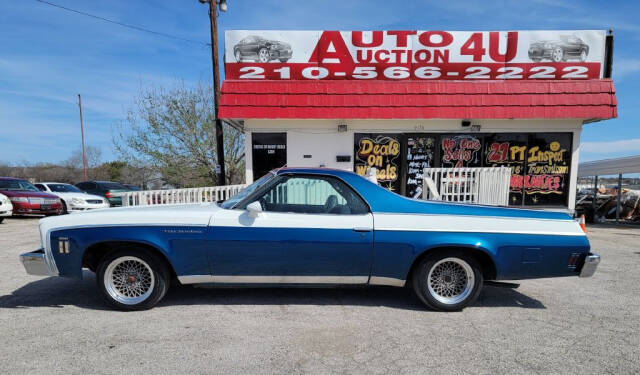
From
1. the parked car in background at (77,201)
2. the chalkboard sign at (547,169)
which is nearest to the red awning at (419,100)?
the chalkboard sign at (547,169)

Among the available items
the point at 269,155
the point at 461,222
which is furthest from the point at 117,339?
the point at 269,155

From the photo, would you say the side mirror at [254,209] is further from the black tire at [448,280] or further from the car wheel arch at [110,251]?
the black tire at [448,280]

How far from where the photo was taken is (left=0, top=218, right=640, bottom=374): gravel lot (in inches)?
94.7

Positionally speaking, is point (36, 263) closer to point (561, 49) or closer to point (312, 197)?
point (312, 197)

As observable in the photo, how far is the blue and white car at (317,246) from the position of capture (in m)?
3.18

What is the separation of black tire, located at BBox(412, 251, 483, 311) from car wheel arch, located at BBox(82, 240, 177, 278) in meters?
2.53

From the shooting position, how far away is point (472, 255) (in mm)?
3352

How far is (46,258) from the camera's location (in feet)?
10.5

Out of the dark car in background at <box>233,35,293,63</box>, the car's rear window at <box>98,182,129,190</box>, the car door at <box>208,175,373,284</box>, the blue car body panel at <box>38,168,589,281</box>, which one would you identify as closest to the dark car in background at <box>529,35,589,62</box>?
the dark car in background at <box>233,35,293,63</box>

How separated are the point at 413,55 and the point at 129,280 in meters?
8.14

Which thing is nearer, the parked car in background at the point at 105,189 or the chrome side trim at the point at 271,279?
the chrome side trim at the point at 271,279

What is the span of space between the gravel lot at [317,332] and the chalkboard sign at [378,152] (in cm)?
528

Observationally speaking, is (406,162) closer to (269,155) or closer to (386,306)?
(269,155)

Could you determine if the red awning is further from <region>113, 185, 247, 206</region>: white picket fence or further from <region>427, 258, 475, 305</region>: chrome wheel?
<region>427, 258, 475, 305</region>: chrome wheel
